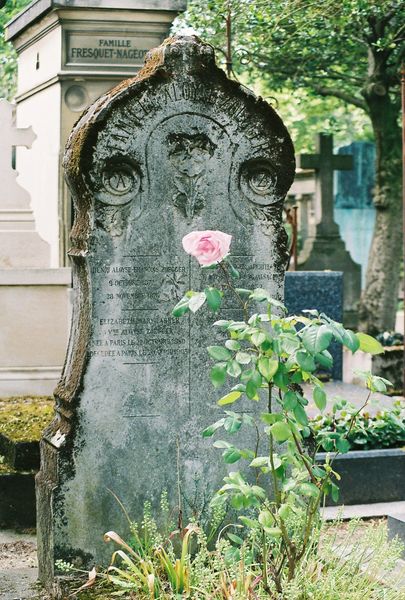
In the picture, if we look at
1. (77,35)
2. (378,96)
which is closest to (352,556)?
(77,35)

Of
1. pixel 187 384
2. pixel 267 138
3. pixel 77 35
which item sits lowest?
pixel 187 384

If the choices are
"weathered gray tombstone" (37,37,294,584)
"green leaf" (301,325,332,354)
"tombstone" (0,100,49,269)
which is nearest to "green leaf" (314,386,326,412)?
"green leaf" (301,325,332,354)

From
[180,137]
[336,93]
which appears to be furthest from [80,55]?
[336,93]

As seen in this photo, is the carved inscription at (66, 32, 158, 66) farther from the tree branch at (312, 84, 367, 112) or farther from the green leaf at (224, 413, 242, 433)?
the tree branch at (312, 84, 367, 112)

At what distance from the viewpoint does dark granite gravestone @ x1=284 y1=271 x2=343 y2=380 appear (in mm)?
11219

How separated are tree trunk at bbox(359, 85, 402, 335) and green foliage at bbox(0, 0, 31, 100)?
5696 mm

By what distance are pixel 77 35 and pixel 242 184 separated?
4670 millimetres

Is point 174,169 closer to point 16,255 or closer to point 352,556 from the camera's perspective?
point 352,556

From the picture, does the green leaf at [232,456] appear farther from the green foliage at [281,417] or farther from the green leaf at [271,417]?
the green leaf at [271,417]

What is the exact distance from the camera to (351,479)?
723 cm

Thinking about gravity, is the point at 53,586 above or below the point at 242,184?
below

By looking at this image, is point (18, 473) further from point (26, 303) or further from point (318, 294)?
point (318, 294)

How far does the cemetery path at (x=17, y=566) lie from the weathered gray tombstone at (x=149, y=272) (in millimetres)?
136

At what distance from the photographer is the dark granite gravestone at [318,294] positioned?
442 inches
